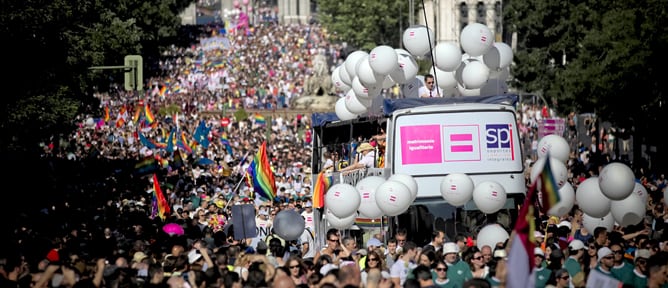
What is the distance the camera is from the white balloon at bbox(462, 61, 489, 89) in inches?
957

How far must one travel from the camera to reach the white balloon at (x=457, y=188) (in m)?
21.6

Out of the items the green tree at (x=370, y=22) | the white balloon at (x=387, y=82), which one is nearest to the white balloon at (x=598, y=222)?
the white balloon at (x=387, y=82)

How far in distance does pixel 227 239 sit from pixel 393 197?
4.03 m

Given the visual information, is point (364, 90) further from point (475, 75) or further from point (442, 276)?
point (442, 276)

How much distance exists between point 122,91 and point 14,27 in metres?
47.2

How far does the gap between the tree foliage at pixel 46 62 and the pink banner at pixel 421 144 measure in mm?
11481

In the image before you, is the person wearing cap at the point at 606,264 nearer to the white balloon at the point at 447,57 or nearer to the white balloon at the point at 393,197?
the white balloon at the point at 393,197

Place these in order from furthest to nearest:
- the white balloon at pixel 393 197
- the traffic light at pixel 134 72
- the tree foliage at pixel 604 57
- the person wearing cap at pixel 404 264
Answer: the tree foliage at pixel 604 57 < the traffic light at pixel 134 72 < the white balloon at pixel 393 197 < the person wearing cap at pixel 404 264

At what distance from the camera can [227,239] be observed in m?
24.1

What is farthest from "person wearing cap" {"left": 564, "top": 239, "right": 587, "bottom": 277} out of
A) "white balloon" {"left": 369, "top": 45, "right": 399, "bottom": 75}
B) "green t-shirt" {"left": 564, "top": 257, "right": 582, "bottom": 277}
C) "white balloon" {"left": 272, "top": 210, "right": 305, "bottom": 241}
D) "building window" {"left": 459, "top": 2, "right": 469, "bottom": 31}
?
"building window" {"left": 459, "top": 2, "right": 469, "bottom": 31}

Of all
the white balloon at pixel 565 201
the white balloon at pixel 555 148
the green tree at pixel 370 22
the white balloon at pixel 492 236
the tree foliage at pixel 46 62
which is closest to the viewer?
the white balloon at pixel 492 236

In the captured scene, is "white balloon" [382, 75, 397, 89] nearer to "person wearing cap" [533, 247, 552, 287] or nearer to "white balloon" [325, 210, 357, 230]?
"white balloon" [325, 210, 357, 230]

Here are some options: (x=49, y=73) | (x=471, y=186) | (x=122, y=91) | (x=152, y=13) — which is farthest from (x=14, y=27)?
(x=152, y=13)

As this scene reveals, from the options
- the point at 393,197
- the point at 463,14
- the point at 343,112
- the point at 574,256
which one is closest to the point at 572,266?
the point at 574,256
